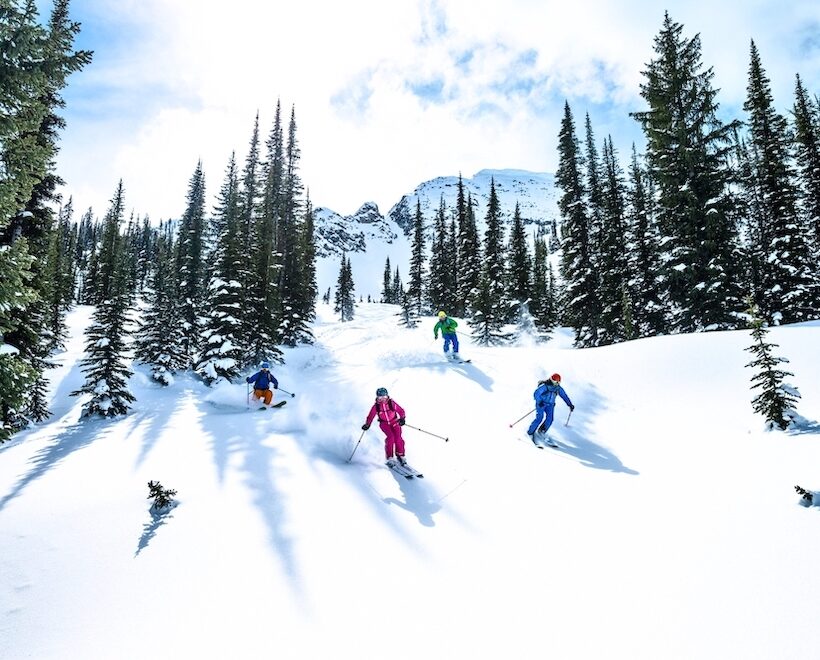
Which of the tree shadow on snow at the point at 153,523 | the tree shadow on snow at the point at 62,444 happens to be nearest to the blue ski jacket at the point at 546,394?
the tree shadow on snow at the point at 153,523

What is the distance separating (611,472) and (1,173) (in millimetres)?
13715

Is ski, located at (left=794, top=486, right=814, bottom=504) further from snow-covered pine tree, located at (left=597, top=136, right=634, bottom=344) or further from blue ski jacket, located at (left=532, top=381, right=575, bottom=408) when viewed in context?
snow-covered pine tree, located at (left=597, top=136, right=634, bottom=344)

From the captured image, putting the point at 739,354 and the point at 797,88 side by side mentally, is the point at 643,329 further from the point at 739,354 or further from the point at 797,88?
the point at 797,88

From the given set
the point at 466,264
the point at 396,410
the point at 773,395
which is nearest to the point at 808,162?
the point at 773,395

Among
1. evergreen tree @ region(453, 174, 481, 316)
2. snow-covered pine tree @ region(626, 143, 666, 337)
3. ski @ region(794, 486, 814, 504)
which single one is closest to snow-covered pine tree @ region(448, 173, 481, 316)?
evergreen tree @ region(453, 174, 481, 316)

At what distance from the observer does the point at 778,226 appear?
23.0 m

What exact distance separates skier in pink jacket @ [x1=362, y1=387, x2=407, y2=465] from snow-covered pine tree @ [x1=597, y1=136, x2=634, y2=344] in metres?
22.3

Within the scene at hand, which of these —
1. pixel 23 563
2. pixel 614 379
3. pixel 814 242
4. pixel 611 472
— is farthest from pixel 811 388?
pixel 814 242

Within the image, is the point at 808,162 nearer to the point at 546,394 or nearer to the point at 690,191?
the point at 690,191

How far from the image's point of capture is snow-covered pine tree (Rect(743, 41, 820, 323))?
71.3 feet

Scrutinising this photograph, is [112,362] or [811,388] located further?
[112,362]

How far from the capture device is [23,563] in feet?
18.4

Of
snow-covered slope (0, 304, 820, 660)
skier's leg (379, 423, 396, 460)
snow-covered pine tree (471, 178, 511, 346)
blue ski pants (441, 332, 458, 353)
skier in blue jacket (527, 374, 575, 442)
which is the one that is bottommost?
snow-covered slope (0, 304, 820, 660)

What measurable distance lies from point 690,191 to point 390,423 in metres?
18.1
